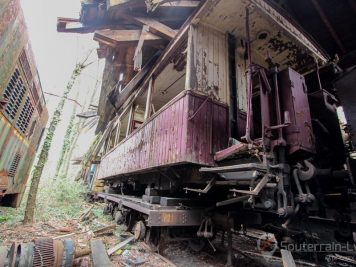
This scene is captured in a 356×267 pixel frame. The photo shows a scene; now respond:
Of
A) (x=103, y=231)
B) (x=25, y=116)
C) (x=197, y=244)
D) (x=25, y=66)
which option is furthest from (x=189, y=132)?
(x=103, y=231)

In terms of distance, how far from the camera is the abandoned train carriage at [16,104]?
8.84ft

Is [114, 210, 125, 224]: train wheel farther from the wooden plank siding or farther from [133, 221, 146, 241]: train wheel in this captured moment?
the wooden plank siding

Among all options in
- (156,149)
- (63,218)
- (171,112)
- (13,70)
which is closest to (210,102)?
(171,112)

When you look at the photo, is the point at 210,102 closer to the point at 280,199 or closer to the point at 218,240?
the point at 280,199

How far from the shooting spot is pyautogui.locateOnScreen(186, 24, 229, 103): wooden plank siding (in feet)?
14.5

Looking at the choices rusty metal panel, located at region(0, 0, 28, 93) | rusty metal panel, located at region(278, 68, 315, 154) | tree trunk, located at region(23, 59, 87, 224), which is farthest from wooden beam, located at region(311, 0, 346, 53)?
tree trunk, located at region(23, 59, 87, 224)

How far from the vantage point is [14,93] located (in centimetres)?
341

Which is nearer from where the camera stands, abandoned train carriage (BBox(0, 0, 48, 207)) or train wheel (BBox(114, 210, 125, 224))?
abandoned train carriage (BBox(0, 0, 48, 207))

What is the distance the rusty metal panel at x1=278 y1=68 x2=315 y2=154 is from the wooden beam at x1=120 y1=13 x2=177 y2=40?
10.8 ft

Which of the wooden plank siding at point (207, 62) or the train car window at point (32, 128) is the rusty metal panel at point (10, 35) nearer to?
the train car window at point (32, 128)

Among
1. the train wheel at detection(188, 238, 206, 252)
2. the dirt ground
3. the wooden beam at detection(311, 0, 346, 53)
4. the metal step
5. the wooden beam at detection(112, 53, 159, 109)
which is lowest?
the dirt ground

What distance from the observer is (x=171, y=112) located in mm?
4598

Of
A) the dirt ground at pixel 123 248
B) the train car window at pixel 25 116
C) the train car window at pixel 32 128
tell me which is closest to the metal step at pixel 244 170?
the dirt ground at pixel 123 248

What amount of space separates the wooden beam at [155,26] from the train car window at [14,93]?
334 cm
